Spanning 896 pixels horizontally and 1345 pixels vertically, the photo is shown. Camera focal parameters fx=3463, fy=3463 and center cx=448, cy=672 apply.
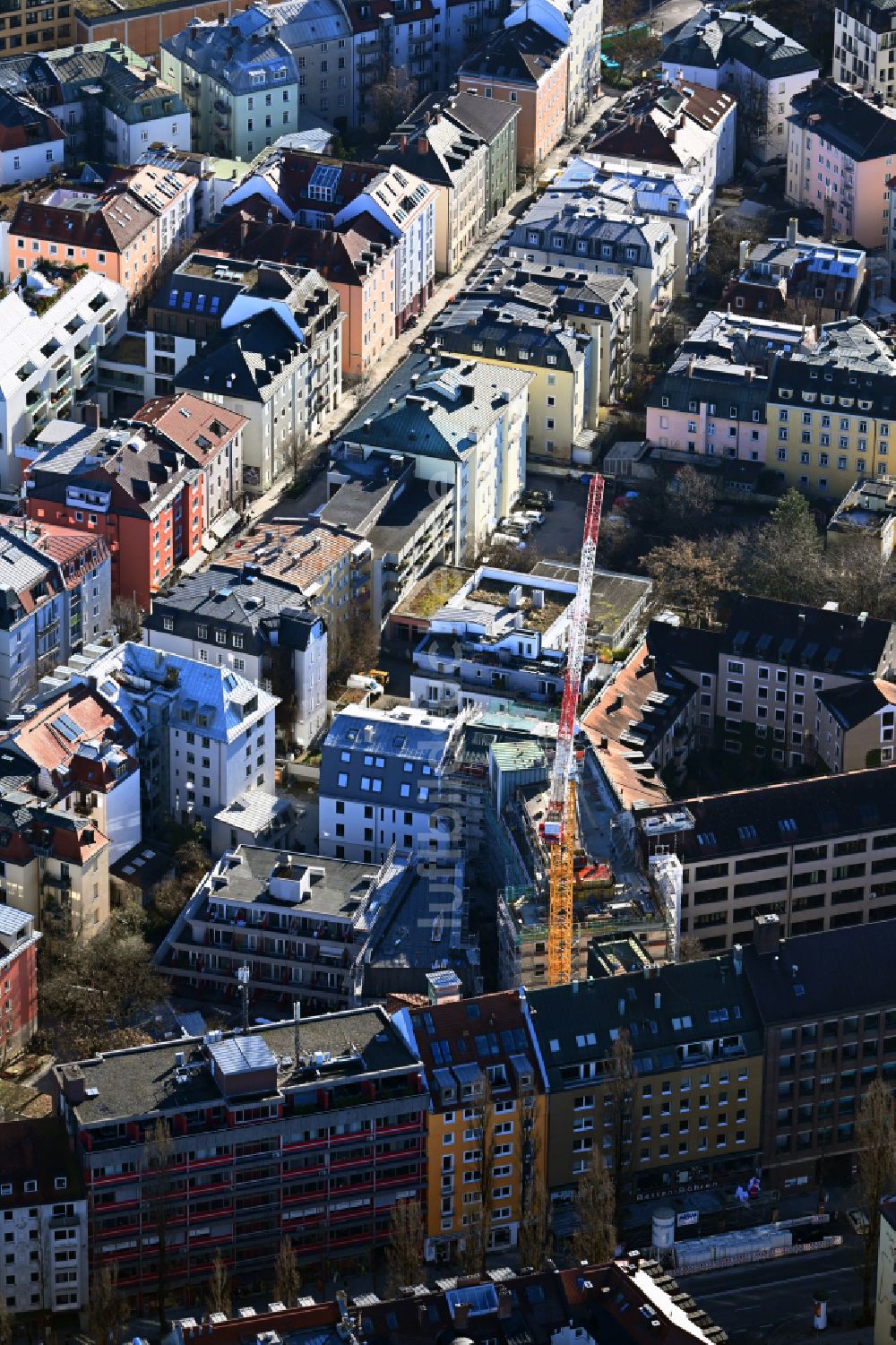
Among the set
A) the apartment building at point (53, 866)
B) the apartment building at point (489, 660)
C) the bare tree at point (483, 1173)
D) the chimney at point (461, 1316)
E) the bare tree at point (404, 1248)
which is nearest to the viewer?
the chimney at point (461, 1316)

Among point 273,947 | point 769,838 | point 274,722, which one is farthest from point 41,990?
point 769,838

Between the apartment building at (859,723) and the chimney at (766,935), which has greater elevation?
the chimney at (766,935)

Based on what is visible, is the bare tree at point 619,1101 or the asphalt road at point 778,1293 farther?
the bare tree at point 619,1101

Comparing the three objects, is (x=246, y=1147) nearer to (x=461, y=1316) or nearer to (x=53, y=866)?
(x=461, y=1316)

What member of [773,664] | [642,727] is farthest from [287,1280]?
[773,664]

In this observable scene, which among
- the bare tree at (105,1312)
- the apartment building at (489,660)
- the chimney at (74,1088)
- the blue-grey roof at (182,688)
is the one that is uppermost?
the chimney at (74,1088)

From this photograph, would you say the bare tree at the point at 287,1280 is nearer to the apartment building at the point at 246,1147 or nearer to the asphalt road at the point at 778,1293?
the apartment building at the point at 246,1147

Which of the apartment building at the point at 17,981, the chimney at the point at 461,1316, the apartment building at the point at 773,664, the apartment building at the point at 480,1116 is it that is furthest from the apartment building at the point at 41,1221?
the apartment building at the point at 773,664
